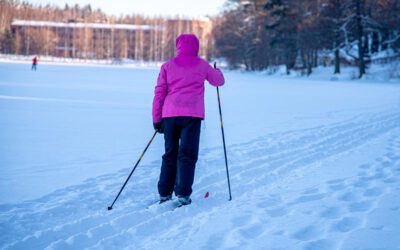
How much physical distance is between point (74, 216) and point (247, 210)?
5.44ft

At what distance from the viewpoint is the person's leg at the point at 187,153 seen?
4074 mm

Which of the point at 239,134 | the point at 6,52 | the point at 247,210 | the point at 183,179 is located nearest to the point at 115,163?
the point at 183,179

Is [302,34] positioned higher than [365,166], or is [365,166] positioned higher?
[302,34]

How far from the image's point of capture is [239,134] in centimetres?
859

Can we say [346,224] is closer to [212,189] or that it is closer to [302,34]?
[212,189]

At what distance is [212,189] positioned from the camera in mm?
4680

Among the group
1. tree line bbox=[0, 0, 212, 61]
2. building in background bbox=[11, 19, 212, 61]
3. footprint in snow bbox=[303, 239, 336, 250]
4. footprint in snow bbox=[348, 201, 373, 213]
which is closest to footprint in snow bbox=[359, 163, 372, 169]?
footprint in snow bbox=[348, 201, 373, 213]

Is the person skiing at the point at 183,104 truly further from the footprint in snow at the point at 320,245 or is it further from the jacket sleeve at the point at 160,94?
the footprint in snow at the point at 320,245

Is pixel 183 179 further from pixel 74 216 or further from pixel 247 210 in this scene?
pixel 74 216

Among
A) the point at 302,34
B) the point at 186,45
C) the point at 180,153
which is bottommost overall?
the point at 180,153

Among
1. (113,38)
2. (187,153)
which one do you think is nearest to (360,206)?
(187,153)

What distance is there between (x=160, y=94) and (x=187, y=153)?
2.16 ft

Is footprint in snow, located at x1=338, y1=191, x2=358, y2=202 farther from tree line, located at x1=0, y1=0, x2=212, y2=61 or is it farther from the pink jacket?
tree line, located at x1=0, y1=0, x2=212, y2=61

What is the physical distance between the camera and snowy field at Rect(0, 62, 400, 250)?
3271 millimetres
